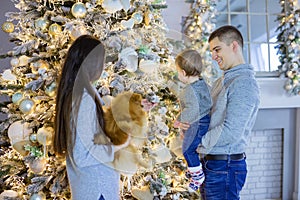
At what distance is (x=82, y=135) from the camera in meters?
1.50

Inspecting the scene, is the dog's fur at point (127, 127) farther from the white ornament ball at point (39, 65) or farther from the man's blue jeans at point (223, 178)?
the white ornament ball at point (39, 65)

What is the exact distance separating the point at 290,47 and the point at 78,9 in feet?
6.94

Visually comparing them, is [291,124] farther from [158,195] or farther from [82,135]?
[82,135]

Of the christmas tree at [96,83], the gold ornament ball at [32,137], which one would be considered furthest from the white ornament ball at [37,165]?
the gold ornament ball at [32,137]

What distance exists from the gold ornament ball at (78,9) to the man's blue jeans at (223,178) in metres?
0.93

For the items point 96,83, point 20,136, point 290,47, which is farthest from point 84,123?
point 290,47

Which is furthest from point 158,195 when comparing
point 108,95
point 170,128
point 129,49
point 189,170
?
point 129,49

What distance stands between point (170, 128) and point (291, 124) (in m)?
2.15

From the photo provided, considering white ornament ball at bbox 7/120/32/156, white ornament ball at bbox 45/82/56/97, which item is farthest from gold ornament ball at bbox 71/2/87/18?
white ornament ball at bbox 7/120/32/156

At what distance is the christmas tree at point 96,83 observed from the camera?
1745mm

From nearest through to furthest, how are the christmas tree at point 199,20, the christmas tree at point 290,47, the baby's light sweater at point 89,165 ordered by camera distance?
the baby's light sweater at point 89,165
the christmas tree at point 199,20
the christmas tree at point 290,47

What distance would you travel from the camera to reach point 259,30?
361cm

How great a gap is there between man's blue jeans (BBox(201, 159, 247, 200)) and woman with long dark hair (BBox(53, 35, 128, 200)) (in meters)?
0.50

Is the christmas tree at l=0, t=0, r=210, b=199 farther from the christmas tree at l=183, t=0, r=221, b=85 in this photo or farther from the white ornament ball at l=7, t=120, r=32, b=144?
the christmas tree at l=183, t=0, r=221, b=85
